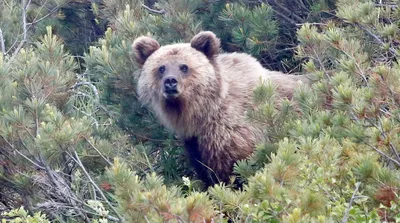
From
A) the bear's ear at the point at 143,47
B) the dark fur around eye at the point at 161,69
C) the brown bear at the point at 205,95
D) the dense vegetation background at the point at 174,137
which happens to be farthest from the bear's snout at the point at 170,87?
the dense vegetation background at the point at 174,137

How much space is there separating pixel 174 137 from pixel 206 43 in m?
1.07

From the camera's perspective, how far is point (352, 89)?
541cm

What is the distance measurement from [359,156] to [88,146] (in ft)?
10.2

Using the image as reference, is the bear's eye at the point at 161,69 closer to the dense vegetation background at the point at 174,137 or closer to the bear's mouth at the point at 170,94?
the bear's mouth at the point at 170,94

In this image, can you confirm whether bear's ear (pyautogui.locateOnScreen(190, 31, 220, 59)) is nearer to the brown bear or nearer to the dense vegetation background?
the brown bear

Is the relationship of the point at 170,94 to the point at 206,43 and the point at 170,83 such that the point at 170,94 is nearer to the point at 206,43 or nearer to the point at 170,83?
the point at 170,83

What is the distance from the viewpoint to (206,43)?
7457 mm

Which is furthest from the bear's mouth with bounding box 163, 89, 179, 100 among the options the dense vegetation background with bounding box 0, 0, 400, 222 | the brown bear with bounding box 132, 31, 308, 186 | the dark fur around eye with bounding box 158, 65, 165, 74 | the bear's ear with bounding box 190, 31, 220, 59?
the dense vegetation background with bounding box 0, 0, 400, 222

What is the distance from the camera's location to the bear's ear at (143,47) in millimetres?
7430

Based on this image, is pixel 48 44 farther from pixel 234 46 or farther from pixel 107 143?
pixel 234 46

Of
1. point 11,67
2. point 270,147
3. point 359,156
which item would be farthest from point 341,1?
point 11,67

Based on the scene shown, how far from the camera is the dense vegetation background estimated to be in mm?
4816

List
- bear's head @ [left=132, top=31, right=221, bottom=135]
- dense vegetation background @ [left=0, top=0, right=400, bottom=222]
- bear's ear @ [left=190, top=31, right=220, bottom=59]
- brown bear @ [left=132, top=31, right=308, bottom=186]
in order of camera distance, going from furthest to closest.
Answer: bear's ear @ [left=190, top=31, right=220, bottom=59]
bear's head @ [left=132, top=31, right=221, bottom=135]
brown bear @ [left=132, top=31, right=308, bottom=186]
dense vegetation background @ [left=0, top=0, right=400, bottom=222]

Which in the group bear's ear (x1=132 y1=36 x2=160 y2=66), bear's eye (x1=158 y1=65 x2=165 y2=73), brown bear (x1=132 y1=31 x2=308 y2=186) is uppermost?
bear's ear (x1=132 y1=36 x2=160 y2=66)
